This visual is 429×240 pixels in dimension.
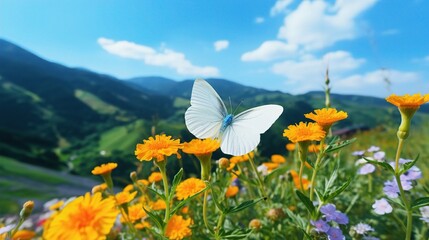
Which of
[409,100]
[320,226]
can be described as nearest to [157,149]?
[320,226]

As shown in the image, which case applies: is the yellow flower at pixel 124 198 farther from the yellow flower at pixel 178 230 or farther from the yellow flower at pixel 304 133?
the yellow flower at pixel 304 133

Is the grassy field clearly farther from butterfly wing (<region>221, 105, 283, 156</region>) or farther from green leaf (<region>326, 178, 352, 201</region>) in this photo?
green leaf (<region>326, 178, 352, 201</region>)

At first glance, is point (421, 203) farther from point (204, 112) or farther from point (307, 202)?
point (204, 112)

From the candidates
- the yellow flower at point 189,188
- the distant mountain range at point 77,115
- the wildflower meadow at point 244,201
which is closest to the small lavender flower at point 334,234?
the wildflower meadow at point 244,201

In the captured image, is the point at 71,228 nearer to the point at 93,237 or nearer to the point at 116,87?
the point at 93,237

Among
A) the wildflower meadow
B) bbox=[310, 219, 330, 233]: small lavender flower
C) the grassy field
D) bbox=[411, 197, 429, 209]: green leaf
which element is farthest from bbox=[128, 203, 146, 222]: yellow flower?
the grassy field

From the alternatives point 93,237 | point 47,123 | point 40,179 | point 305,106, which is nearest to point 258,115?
point 93,237
